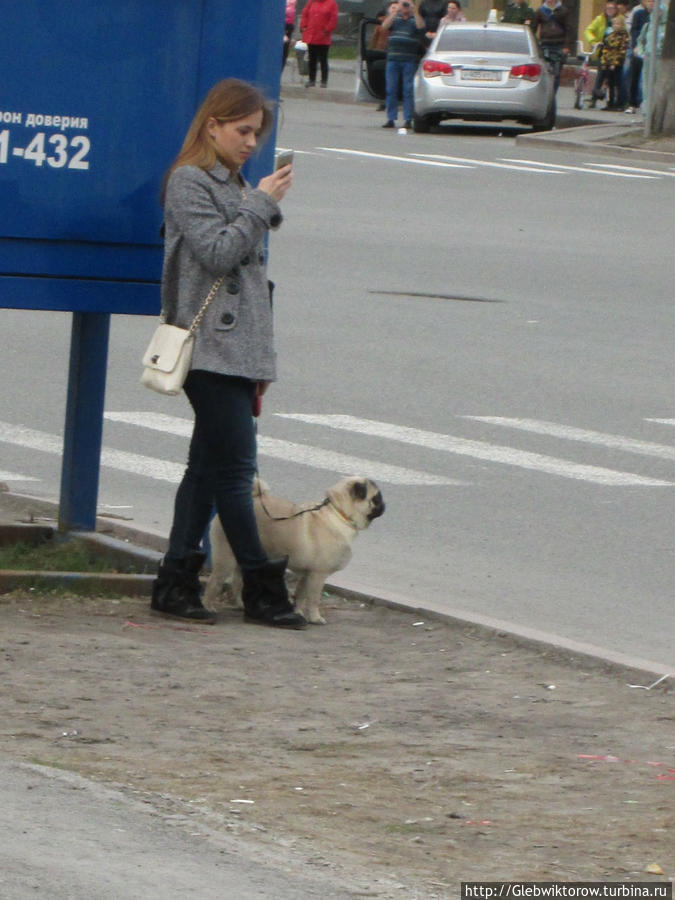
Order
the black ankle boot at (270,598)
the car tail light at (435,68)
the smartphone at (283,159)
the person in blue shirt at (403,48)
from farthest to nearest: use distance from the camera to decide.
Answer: the person in blue shirt at (403,48), the car tail light at (435,68), the black ankle boot at (270,598), the smartphone at (283,159)

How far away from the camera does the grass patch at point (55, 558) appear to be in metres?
7.55

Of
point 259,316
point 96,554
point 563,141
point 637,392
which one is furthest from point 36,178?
point 563,141

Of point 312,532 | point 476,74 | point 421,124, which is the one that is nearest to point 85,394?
point 312,532

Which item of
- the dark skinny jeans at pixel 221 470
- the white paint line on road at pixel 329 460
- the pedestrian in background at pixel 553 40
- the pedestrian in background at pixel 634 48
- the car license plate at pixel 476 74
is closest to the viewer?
the dark skinny jeans at pixel 221 470

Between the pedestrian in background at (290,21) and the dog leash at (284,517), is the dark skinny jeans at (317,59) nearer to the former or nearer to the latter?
the pedestrian in background at (290,21)

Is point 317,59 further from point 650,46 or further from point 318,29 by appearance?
point 650,46

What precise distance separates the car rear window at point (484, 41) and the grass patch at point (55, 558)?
25751 millimetres

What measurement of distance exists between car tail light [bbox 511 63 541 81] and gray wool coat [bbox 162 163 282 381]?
85.8ft

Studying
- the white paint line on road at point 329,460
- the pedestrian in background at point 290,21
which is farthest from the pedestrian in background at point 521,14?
the white paint line on road at point 329,460

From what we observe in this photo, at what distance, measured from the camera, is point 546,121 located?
3381cm

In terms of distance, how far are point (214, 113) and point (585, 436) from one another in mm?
4625

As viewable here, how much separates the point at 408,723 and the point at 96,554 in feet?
7.25

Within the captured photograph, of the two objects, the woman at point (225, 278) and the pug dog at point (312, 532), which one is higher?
the woman at point (225, 278)

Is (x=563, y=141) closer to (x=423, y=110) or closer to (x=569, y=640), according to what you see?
(x=423, y=110)
